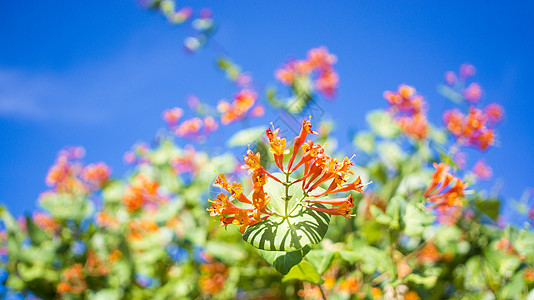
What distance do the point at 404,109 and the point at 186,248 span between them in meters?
1.57

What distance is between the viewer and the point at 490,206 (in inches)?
71.6

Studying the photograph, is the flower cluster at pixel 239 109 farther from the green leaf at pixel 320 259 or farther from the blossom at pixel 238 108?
the green leaf at pixel 320 259

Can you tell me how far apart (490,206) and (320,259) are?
110 cm

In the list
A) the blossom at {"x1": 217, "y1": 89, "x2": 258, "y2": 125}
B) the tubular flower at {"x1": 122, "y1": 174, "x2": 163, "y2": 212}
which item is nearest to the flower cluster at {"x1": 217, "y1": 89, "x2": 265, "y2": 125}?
the blossom at {"x1": 217, "y1": 89, "x2": 258, "y2": 125}

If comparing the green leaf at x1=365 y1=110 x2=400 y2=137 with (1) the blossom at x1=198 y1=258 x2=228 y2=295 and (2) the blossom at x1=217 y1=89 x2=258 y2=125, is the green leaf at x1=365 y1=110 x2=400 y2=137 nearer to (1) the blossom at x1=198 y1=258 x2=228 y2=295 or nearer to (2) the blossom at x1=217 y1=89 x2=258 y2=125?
(2) the blossom at x1=217 y1=89 x2=258 y2=125

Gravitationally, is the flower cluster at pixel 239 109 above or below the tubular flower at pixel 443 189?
above

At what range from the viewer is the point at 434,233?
6.59ft

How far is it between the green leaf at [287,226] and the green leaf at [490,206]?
1.20m

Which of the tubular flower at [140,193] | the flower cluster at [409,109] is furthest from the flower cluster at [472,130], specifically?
the tubular flower at [140,193]

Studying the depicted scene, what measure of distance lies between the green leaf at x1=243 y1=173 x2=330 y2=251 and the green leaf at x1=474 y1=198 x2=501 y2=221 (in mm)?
1204

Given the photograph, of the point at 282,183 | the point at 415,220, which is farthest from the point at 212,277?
the point at 282,183

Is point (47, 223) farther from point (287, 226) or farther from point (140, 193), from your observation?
point (287, 226)

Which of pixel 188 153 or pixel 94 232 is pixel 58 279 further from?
pixel 188 153

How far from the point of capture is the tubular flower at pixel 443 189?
4.31 ft
